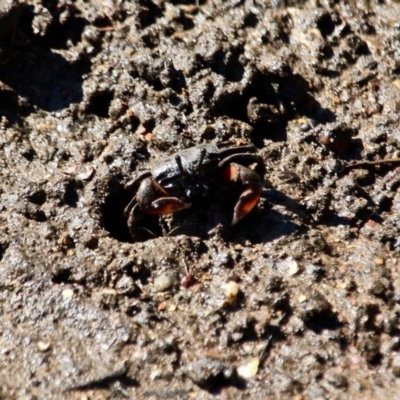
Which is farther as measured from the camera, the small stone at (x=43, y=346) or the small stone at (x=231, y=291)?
the small stone at (x=231, y=291)

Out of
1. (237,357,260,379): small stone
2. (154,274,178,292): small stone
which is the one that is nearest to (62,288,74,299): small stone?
(154,274,178,292): small stone

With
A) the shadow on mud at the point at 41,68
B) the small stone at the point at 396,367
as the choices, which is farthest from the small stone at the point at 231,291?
the shadow on mud at the point at 41,68

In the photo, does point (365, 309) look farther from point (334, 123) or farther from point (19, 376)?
point (19, 376)

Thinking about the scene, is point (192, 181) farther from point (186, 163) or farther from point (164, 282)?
point (164, 282)

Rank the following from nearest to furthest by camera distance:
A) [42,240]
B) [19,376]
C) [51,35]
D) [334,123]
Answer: [19,376] → [42,240] → [334,123] → [51,35]

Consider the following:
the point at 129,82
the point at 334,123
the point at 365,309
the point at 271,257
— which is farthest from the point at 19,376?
the point at 334,123

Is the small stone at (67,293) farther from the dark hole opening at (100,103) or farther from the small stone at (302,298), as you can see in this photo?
the dark hole opening at (100,103)
